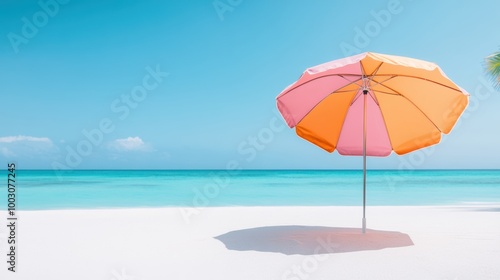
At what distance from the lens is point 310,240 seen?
4711 mm

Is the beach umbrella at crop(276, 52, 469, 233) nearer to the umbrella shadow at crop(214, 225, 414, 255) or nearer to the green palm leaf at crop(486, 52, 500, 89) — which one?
the umbrella shadow at crop(214, 225, 414, 255)

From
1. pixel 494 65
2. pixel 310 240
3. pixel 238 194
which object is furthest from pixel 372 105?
pixel 238 194

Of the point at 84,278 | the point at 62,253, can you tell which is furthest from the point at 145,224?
the point at 84,278

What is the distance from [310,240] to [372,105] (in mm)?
1870

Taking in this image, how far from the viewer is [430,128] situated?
4953mm

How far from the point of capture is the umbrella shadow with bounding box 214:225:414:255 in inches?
167

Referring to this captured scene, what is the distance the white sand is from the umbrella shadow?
1cm

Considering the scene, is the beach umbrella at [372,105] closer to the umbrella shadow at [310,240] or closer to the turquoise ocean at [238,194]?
the umbrella shadow at [310,240]


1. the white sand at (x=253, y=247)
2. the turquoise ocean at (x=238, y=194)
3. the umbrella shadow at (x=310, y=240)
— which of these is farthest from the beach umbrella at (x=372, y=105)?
the turquoise ocean at (x=238, y=194)

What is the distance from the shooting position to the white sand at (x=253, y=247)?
11.1ft

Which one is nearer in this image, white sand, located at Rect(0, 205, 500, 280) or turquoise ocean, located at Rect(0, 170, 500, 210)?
white sand, located at Rect(0, 205, 500, 280)

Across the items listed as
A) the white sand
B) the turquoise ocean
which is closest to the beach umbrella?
the white sand

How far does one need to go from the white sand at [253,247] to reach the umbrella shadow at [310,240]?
0.04 feet

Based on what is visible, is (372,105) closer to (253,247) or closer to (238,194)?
(253,247)
